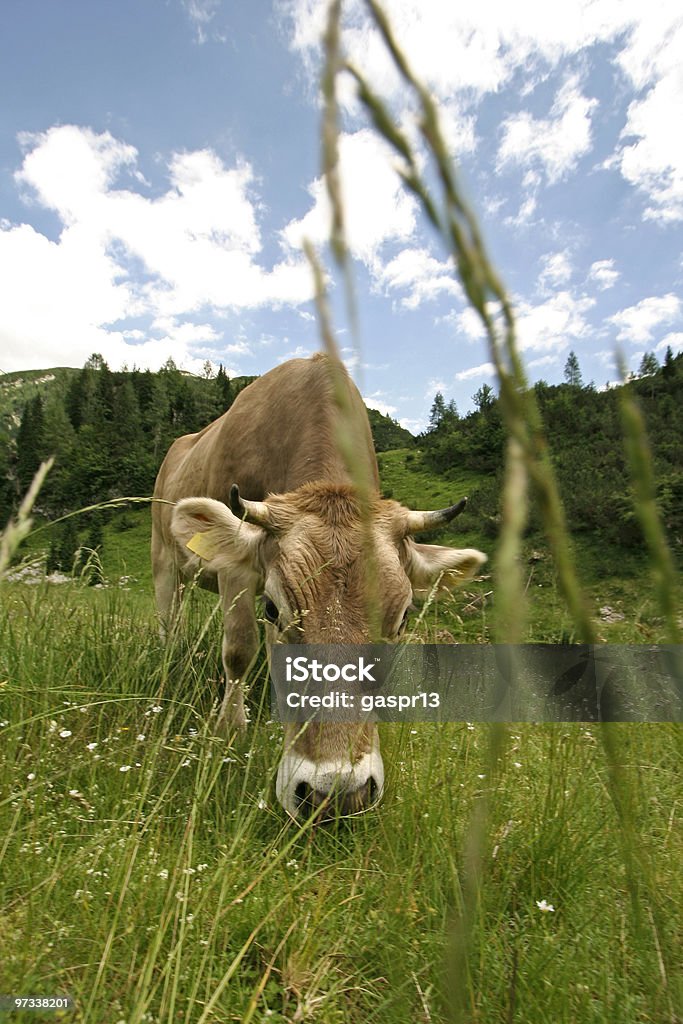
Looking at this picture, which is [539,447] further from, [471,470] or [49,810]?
A: [471,470]

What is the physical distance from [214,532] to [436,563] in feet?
5.26

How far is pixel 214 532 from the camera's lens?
14.0 ft

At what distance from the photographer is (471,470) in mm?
47750

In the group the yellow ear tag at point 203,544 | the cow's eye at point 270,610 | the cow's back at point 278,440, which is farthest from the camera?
the cow's back at point 278,440

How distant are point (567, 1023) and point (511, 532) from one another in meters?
1.60

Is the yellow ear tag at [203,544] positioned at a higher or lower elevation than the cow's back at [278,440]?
lower

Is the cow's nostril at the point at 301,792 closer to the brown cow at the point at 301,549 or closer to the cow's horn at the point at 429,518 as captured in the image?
the brown cow at the point at 301,549

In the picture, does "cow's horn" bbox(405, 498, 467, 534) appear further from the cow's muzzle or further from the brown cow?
the cow's muzzle

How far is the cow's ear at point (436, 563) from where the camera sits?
4.11 metres

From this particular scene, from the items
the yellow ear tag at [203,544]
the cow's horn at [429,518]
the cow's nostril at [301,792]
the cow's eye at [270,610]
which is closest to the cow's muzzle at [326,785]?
the cow's nostril at [301,792]

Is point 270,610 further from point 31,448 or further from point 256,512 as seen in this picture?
point 31,448

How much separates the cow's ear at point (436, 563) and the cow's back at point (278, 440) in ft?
2.04

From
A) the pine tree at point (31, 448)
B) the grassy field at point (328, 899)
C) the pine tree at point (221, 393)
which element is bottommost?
the grassy field at point (328, 899)

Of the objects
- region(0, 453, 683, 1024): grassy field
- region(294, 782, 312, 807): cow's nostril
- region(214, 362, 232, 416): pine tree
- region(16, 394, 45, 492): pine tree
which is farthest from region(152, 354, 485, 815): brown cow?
region(214, 362, 232, 416): pine tree
